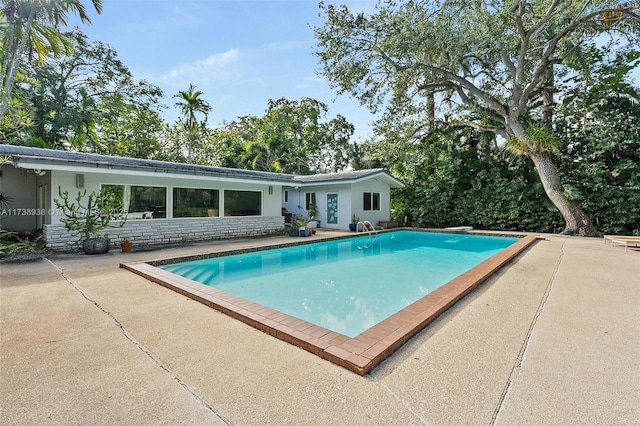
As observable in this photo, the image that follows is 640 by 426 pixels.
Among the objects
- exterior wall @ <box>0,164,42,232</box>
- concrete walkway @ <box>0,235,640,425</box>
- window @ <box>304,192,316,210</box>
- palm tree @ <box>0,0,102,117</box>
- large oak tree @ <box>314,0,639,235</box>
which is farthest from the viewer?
window @ <box>304,192,316,210</box>

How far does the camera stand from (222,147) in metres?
30.1

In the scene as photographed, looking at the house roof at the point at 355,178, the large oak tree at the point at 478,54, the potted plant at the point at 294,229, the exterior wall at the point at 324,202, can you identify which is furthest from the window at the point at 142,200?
the large oak tree at the point at 478,54

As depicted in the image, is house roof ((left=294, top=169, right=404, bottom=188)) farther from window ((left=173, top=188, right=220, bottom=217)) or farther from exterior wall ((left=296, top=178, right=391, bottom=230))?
window ((left=173, top=188, right=220, bottom=217))

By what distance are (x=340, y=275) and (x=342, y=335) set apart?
4517 millimetres

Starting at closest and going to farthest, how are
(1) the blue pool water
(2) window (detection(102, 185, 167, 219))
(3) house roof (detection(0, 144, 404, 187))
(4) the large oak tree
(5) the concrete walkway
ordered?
1. (5) the concrete walkway
2. (1) the blue pool water
3. (3) house roof (detection(0, 144, 404, 187))
4. (2) window (detection(102, 185, 167, 219))
5. (4) the large oak tree

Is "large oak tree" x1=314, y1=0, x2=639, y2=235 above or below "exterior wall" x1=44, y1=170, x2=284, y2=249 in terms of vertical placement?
above

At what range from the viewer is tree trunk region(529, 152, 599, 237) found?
12852 mm

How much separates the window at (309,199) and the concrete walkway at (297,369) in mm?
13442

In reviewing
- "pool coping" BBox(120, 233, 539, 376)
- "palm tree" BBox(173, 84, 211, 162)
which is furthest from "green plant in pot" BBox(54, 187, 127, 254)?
"palm tree" BBox(173, 84, 211, 162)

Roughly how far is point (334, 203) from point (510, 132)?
9.21 m

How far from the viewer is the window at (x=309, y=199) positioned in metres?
17.8

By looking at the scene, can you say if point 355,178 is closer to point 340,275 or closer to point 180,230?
point 340,275

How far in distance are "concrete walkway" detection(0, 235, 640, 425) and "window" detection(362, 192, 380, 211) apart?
1222 centimetres

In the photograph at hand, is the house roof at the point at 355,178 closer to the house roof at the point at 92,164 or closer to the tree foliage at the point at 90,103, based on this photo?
the house roof at the point at 92,164
